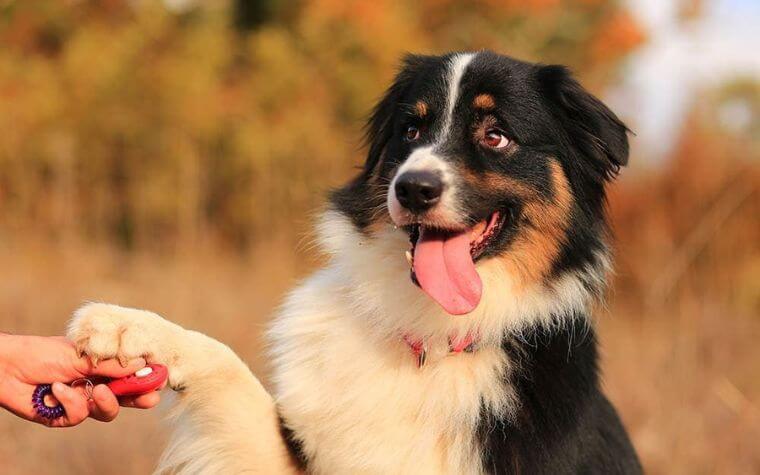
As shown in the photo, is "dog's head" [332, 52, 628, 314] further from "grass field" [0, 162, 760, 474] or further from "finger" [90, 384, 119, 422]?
"finger" [90, 384, 119, 422]

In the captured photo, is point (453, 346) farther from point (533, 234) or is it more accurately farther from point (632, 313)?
point (632, 313)

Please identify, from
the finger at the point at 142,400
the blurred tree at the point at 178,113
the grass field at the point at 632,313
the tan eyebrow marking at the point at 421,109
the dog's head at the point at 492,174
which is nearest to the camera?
the finger at the point at 142,400

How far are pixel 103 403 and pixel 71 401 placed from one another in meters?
0.12

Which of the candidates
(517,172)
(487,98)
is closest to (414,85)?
(487,98)

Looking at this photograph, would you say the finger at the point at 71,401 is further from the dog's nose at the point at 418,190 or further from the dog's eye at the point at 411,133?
the dog's eye at the point at 411,133

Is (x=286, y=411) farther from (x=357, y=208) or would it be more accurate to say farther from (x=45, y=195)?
(x=45, y=195)

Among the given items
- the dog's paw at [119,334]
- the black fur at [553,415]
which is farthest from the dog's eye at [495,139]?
the dog's paw at [119,334]

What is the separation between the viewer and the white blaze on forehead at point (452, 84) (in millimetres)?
3885

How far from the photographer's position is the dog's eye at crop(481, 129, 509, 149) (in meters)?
3.87

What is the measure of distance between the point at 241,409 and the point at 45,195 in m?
6.66

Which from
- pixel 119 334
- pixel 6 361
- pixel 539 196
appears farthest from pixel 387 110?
pixel 6 361

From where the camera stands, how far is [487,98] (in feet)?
12.8

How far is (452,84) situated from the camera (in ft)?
13.0

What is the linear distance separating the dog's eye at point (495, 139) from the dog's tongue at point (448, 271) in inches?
17.6
